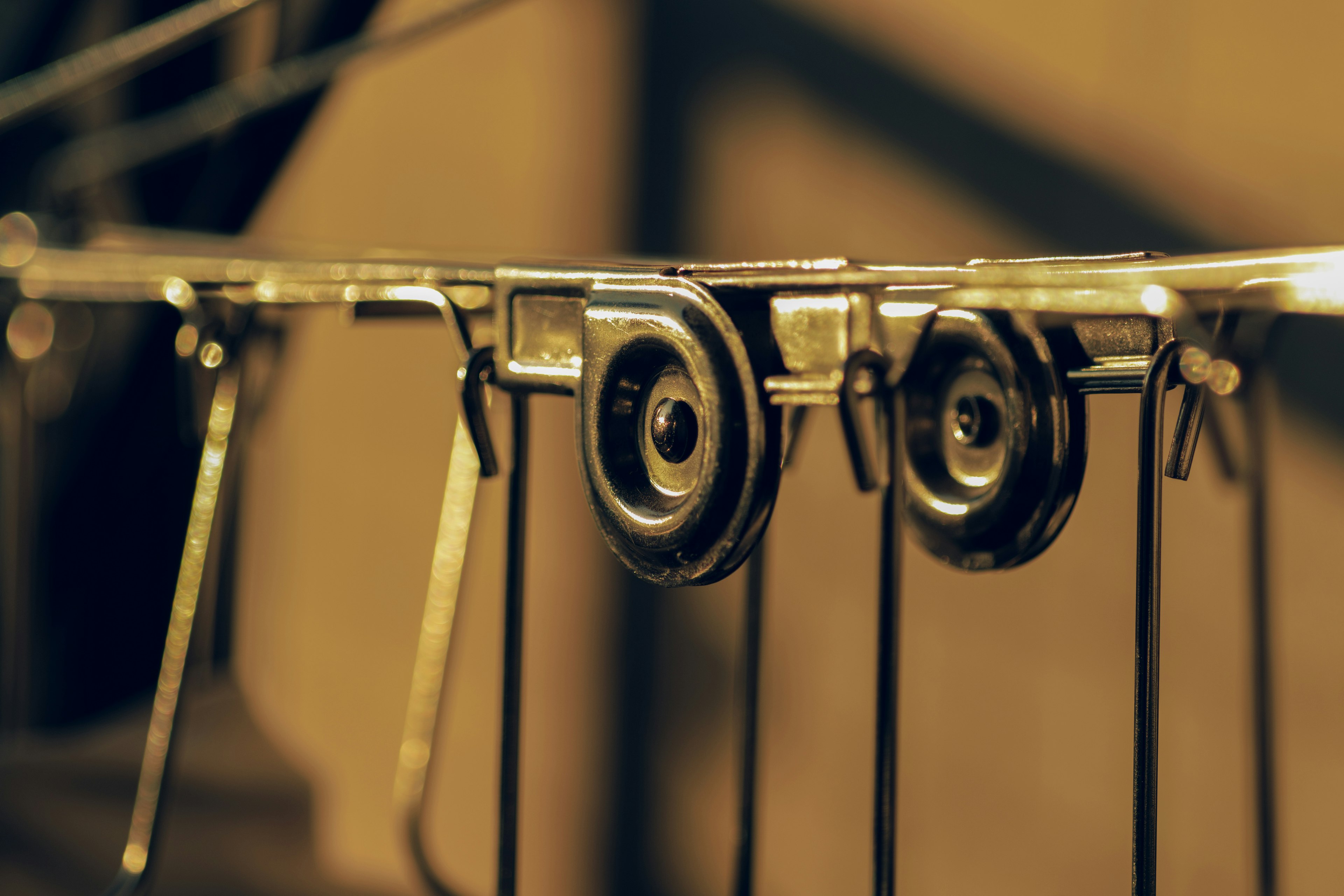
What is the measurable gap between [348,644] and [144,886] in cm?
118

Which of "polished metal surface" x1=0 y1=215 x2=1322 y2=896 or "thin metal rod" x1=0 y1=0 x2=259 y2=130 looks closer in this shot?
"polished metal surface" x1=0 y1=215 x2=1322 y2=896

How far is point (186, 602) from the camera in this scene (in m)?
0.84

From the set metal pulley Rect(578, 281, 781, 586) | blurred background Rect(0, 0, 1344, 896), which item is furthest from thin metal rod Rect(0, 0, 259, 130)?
metal pulley Rect(578, 281, 781, 586)

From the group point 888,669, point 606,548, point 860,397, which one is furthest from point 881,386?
point 606,548

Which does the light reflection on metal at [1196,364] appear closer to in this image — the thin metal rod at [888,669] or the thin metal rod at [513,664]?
the thin metal rod at [888,669]

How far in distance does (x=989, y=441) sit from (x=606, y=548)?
1.22 metres

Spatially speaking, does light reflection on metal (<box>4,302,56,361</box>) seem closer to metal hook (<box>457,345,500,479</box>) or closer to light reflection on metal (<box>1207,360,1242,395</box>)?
metal hook (<box>457,345,500,479</box>)

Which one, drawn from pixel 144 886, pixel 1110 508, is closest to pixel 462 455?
pixel 144 886

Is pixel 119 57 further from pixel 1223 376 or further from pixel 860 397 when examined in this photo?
pixel 1223 376

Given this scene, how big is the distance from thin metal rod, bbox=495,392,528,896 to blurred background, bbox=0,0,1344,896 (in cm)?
32

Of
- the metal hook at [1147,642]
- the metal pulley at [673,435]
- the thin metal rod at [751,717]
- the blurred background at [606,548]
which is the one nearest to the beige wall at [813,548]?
the blurred background at [606,548]

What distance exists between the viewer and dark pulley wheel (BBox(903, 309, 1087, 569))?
453mm

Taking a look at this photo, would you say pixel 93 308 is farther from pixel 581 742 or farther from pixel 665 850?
pixel 665 850

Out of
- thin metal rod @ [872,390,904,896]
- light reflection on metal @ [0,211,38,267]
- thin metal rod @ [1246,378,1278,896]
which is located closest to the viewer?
thin metal rod @ [872,390,904,896]
